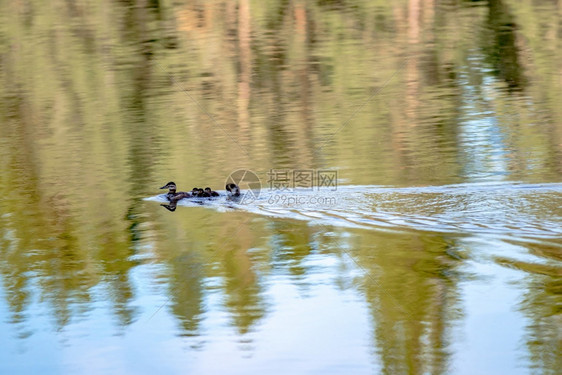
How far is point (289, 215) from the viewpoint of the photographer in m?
9.85

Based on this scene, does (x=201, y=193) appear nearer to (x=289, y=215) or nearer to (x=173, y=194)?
(x=173, y=194)

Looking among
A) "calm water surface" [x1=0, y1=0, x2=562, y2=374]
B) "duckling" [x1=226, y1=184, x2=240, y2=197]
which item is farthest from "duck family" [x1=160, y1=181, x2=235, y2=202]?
"calm water surface" [x1=0, y1=0, x2=562, y2=374]

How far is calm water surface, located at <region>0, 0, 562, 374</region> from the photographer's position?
669cm

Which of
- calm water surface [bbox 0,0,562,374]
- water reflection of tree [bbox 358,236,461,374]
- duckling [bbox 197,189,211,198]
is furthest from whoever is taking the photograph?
duckling [bbox 197,189,211,198]

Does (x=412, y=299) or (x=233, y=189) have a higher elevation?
(x=233, y=189)

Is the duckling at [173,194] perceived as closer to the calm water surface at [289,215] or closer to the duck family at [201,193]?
the duck family at [201,193]

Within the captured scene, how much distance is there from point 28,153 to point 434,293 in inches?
322

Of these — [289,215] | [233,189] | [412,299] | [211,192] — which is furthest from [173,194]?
[412,299]

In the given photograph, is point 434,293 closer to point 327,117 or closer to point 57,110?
point 327,117

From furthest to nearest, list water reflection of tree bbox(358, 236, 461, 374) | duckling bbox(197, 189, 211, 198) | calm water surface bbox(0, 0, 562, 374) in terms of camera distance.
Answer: duckling bbox(197, 189, 211, 198) < calm water surface bbox(0, 0, 562, 374) < water reflection of tree bbox(358, 236, 461, 374)

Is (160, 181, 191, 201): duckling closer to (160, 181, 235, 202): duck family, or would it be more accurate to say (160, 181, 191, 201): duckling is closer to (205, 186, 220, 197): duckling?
(160, 181, 235, 202): duck family

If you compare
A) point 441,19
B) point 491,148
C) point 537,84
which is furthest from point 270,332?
point 441,19

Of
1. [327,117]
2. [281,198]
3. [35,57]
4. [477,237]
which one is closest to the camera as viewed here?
[477,237]

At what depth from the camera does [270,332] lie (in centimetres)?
682
